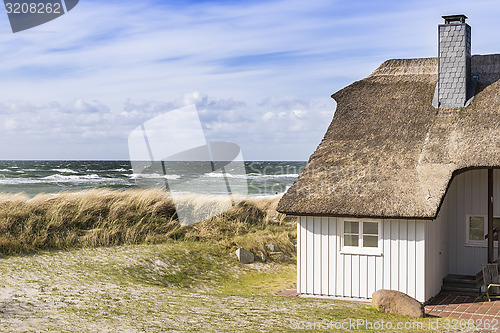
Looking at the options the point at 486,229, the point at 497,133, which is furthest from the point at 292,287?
the point at 497,133

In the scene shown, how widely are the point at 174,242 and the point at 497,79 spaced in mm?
10299

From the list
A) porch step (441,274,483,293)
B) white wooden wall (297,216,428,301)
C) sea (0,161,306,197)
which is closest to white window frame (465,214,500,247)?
porch step (441,274,483,293)

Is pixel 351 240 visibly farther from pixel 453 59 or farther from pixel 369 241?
pixel 453 59

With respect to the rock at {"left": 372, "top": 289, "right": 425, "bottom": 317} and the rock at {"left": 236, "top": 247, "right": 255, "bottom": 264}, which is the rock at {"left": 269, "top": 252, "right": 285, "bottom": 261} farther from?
the rock at {"left": 372, "top": 289, "right": 425, "bottom": 317}

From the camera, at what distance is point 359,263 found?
479 inches

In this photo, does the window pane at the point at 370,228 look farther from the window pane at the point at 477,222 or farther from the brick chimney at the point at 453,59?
the brick chimney at the point at 453,59

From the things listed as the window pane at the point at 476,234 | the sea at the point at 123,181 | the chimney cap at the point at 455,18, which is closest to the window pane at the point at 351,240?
the window pane at the point at 476,234

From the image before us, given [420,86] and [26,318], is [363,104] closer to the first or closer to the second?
[420,86]

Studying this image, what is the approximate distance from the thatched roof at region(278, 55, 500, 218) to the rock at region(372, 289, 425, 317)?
5.50 ft

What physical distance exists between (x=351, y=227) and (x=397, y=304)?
7.28 feet

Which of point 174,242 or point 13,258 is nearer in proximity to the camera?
point 13,258

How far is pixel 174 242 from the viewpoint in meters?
17.2

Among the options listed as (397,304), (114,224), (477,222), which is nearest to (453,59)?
(477,222)

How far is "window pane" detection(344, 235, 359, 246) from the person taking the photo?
40.2ft
